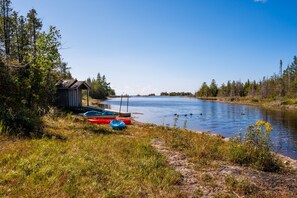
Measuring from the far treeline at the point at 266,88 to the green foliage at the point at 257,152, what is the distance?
75.4 metres

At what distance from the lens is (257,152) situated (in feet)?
26.2

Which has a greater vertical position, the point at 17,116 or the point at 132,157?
the point at 17,116

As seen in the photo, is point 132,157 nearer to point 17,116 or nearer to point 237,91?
point 17,116

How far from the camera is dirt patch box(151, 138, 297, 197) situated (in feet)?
17.6

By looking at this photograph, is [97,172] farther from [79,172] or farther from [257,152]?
[257,152]

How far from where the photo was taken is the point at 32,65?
48.3 ft

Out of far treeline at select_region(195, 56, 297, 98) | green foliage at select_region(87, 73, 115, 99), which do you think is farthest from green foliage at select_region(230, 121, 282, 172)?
green foliage at select_region(87, 73, 115, 99)

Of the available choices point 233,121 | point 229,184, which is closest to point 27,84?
point 229,184

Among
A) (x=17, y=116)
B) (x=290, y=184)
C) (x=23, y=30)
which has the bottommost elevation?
(x=290, y=184)

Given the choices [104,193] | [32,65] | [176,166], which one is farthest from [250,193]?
[32,65]

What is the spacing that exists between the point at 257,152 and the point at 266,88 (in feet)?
302

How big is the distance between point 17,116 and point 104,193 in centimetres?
885

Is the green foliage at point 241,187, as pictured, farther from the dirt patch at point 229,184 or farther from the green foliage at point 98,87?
the green foliage at point 98,87

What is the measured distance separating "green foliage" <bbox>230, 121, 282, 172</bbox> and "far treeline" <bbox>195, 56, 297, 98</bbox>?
75399 mm
